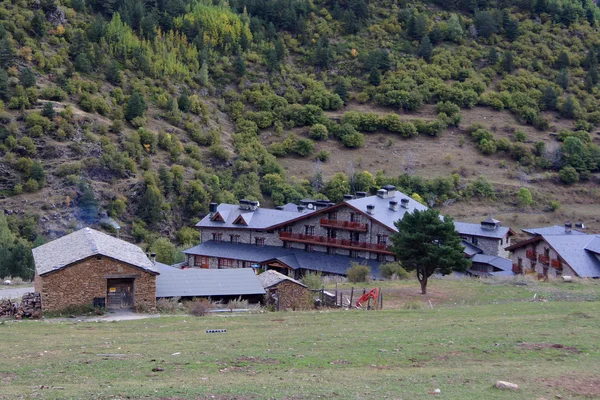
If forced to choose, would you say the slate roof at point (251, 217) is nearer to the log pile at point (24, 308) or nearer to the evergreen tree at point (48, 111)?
the evergreen tree at point (48, 111)

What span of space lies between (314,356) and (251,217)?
49.5 meters

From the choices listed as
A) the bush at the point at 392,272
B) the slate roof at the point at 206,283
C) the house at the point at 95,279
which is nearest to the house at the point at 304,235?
the bush at the point at 392,272

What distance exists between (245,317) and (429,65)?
9790cm

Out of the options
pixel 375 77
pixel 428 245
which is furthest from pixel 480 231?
pixel 375 77

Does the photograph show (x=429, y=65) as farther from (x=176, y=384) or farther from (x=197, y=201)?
(x=176, y=384)

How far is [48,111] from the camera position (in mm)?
80125

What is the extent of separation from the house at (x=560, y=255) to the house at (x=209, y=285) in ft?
76.6

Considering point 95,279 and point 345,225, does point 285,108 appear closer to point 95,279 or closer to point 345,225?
point 345,225

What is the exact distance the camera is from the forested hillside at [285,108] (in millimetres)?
78688

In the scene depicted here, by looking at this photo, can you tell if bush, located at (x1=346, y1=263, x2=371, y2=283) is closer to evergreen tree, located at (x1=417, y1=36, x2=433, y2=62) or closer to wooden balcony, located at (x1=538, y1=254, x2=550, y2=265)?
wooden balcony, located at (x1=538, y1=254, x2=550, y2=265)

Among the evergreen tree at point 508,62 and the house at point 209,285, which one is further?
the evergreen tree at point 508,62

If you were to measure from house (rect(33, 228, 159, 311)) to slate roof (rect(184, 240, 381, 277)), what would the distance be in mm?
26769

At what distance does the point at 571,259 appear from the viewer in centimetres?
Result: 5019

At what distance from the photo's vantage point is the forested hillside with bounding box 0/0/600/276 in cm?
7869
